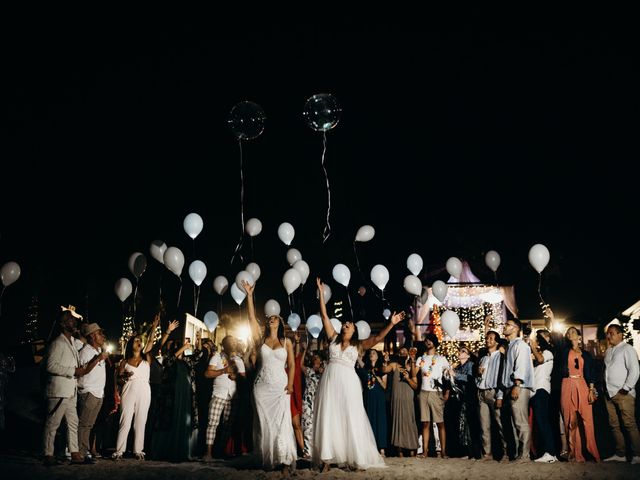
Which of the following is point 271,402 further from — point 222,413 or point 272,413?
point 222,413

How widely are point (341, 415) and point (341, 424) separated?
0.32ft

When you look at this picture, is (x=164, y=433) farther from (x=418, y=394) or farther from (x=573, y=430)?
(x=573, y=430)

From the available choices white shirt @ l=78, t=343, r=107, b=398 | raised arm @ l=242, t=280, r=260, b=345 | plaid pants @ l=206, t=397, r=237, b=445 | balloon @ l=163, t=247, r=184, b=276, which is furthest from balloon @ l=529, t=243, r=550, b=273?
white shirt @ l=78, t=343, r=107, b=398

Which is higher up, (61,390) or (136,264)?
(136,264)

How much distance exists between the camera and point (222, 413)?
754 centimetres

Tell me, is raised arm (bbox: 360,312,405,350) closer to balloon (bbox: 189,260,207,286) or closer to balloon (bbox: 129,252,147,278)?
balloon (bbox: 129,252,147,278)

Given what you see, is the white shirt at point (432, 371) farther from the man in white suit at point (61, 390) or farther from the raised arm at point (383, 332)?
the man in white suit at point (61, 390)

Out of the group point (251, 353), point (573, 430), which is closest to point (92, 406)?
point (251, 353)

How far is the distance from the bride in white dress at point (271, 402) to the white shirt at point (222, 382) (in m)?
1.48

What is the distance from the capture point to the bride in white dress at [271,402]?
235 inches

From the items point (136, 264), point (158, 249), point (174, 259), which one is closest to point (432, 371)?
point (174, 259)

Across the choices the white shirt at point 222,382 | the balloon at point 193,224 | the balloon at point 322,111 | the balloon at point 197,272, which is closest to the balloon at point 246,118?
the balloon at point 322,111

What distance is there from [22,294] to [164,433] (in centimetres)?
1271

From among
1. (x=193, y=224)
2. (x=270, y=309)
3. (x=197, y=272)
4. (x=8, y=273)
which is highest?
(x=193, y=224)
